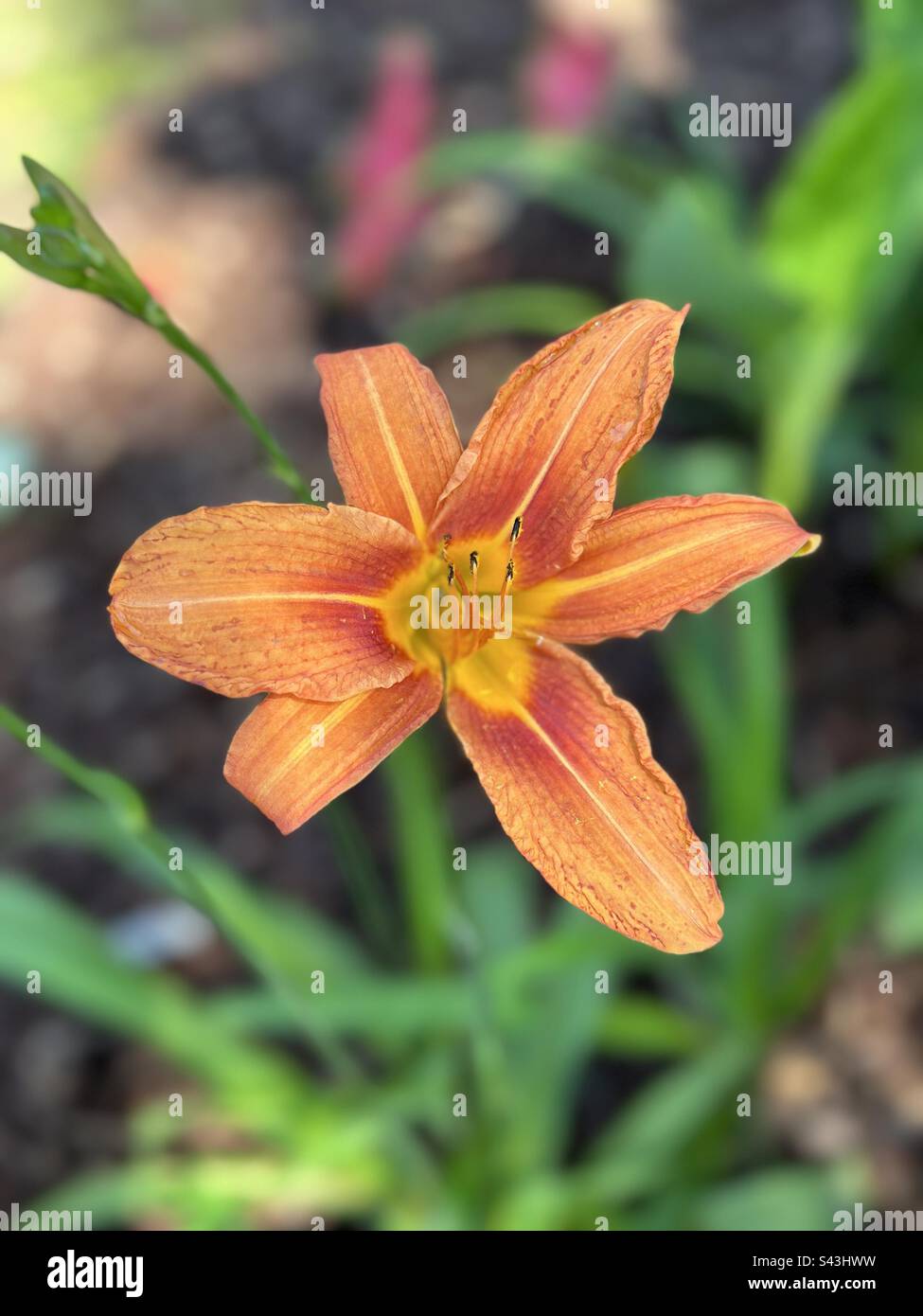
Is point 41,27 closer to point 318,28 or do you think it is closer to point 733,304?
point 318,28

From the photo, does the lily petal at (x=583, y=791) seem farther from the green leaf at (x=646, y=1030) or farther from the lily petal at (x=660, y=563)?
the green leaf at (x=646, y=1030)

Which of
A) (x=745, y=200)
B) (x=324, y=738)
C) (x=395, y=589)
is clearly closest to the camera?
A: (x=324, y=738)

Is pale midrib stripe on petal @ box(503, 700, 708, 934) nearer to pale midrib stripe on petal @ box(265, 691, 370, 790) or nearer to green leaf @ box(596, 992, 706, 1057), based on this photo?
pale midrib stripe on petal @ box(265, 691, 370, 790)

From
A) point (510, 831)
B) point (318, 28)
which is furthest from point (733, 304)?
point (318, 28)

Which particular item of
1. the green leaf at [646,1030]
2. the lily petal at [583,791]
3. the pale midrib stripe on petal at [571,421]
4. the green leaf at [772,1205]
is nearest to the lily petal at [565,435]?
the pale midrib stripe on petal at [571,421]

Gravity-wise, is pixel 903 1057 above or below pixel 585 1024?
below

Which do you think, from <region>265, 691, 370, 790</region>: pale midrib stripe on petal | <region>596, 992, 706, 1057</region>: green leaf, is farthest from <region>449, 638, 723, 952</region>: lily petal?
<region>596, 992, 706, 1057</region>: green leaf
